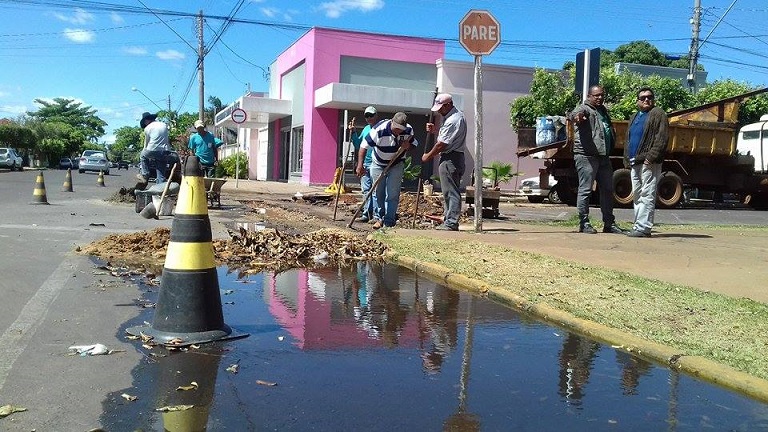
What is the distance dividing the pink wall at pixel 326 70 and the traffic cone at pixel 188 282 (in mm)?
24631

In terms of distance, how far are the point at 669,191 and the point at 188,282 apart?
17.1 m

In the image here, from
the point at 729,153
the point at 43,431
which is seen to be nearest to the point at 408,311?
the point at 43,431

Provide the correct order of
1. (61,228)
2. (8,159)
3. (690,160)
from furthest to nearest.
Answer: (8,159), (690,160), (61,228)

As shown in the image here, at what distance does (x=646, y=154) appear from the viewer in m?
9.21

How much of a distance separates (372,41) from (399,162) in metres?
20.0

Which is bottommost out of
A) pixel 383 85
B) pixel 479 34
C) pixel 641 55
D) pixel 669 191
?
pixel 669 191

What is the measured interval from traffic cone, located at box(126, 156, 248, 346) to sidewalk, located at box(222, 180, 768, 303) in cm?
407

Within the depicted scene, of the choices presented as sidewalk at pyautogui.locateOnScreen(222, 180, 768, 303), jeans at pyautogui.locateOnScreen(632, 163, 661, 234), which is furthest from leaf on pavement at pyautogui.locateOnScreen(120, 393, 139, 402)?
jeans at pyautogui.locateOnScreen(632, 163, 661, 234)

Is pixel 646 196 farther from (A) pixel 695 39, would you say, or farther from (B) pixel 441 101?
(A) pixel 695 39

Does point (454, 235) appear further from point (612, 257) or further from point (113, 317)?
point (113, 317)

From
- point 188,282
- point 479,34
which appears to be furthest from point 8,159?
point 188,282

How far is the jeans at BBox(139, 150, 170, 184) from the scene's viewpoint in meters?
12.9

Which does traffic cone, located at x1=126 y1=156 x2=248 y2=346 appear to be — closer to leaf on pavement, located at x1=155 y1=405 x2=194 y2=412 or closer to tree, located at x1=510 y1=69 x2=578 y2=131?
leaf on pavement, located at x1=155 y1=405 x2=194 y2=412

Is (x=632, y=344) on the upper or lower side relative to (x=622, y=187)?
lower
